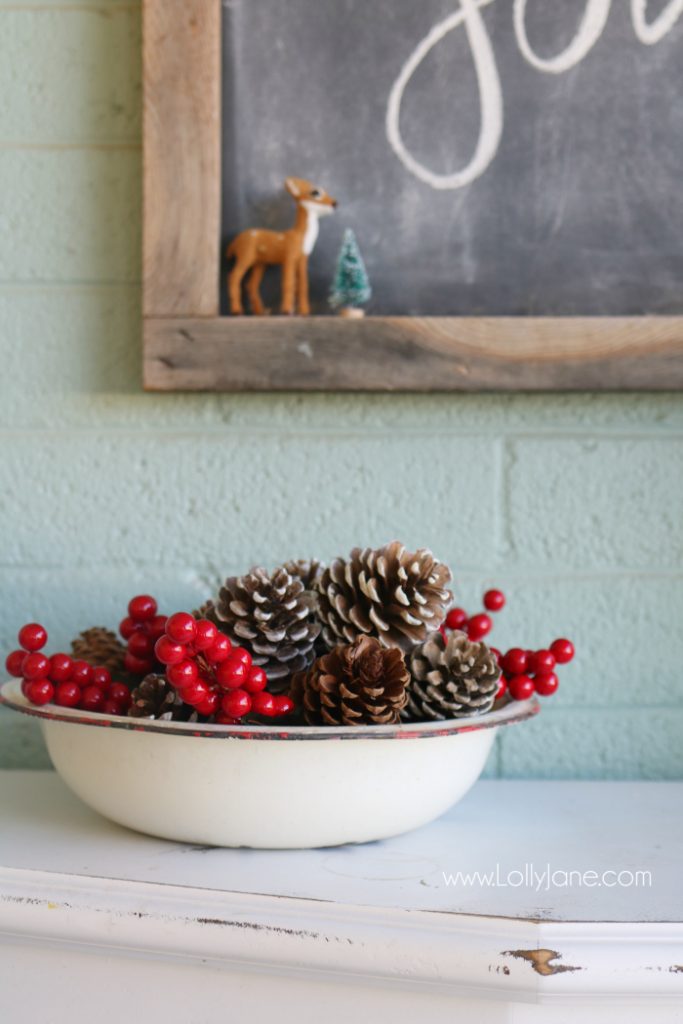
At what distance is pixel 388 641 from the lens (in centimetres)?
69

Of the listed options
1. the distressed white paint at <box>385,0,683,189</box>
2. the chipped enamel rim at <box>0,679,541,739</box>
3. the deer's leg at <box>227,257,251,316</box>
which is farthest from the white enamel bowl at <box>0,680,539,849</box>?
the distressed white paint at <box>385,0,683,189</box>

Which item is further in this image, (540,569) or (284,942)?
(540,569)

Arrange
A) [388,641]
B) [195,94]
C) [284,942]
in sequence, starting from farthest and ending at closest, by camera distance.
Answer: [195,94] → [388,641] → [284,942]

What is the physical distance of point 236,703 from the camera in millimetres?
614

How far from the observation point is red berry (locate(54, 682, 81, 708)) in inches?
27.4

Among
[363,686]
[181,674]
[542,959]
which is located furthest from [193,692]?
[542,959]

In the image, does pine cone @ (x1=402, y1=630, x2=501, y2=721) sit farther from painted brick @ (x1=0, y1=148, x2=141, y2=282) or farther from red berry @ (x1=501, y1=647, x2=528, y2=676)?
painted brick @ (x1=0, y1=148, x2=141, y2=282)

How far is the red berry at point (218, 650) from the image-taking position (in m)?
0.61

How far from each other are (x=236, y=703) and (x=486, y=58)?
67 cm

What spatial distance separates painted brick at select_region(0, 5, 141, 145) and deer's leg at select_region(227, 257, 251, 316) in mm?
178

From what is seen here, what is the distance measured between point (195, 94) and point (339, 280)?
23cm

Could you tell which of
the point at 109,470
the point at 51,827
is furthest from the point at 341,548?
the point at 51,827

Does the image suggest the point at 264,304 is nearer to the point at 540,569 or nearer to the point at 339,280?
the point at 339,280

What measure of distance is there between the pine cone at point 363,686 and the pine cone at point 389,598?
38mm
